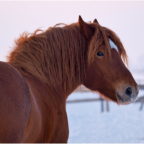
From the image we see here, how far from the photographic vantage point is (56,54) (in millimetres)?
4043

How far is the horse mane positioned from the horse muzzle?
1.23 ft

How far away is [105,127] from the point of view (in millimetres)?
9352

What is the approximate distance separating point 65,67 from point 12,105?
1402 mm

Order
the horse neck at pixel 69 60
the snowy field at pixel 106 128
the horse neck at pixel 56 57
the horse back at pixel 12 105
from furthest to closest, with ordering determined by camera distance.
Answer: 1. the snowy field at pixel 106 128
2. the horse neck at pixel 69 60
3. the horse neck at pixel 56 57
4. the horse back at pixel 12 105

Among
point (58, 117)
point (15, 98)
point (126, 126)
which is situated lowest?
point (126, 126)

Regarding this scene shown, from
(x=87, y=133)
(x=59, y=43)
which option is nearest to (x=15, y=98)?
(x=59, y=43)

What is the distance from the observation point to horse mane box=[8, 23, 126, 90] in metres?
3.83

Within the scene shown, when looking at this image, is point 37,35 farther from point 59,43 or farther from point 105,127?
point 105,127

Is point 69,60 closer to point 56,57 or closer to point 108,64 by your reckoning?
point 56,57

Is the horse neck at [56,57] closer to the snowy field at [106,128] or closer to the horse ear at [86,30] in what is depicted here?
the horse ear at [86,30]

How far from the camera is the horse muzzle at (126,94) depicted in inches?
163

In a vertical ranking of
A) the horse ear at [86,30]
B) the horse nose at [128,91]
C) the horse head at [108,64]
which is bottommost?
the horse nose at [128,91]

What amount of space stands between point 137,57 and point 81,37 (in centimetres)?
4202

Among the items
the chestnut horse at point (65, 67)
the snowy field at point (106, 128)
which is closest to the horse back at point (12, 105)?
the chestnut horse at point (65, 67)
